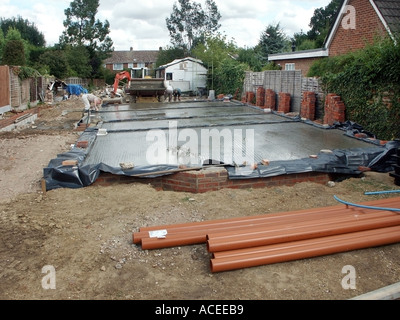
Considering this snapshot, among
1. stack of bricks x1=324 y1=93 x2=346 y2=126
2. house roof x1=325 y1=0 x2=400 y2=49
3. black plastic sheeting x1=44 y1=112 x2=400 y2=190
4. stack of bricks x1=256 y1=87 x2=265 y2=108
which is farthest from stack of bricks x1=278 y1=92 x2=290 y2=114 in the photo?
black plastic sheeting x1=44 y1=112 x2=400 y2=190

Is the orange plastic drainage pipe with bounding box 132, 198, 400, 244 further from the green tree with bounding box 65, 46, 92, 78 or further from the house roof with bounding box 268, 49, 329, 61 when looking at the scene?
the green tree with bounding box 65, 46, 92, 78

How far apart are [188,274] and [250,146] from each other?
461 cm

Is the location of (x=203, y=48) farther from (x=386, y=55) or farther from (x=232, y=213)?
(x=232, y=213)

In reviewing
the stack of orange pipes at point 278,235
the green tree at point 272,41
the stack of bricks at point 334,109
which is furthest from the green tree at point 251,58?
the stack of orange pipes at point 278,235

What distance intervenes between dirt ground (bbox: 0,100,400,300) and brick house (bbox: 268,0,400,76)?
8073 millimetres

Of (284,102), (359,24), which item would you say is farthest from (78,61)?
(359,24)

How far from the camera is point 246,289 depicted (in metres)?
3.01

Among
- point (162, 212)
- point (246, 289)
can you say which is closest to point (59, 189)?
point (162, 212)

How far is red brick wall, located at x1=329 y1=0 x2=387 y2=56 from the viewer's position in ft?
40.5

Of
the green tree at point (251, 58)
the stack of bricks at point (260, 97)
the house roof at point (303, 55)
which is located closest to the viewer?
the stack of bricks at point (260, 97)

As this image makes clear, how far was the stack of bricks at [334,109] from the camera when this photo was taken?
9.49 meters

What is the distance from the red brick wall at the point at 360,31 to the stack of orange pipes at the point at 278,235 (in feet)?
31.6

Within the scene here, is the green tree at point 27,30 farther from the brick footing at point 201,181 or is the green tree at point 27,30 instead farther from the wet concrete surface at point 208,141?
the brick footing at point 201,181
